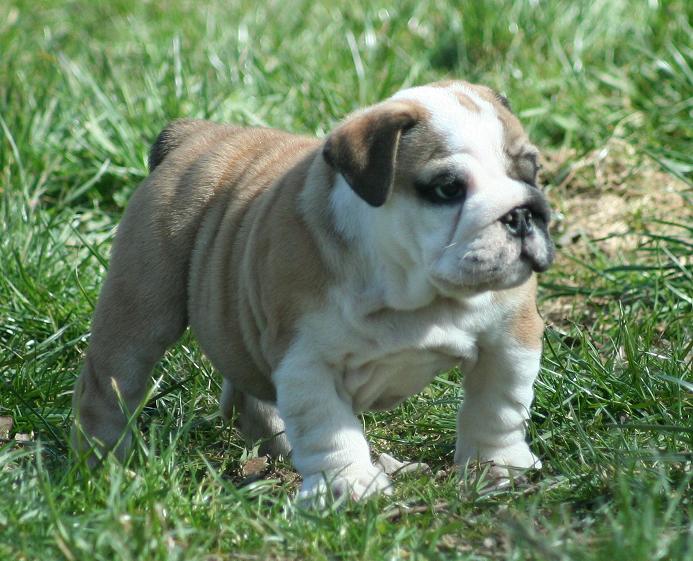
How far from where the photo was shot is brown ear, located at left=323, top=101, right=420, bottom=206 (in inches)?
156

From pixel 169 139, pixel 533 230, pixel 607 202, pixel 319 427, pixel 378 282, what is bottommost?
pixel 607 202

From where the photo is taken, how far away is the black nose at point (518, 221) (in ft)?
12.7

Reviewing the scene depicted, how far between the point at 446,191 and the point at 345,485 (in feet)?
3.40

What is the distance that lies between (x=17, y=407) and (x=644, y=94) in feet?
15.3

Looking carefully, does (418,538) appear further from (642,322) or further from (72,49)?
(72,49)

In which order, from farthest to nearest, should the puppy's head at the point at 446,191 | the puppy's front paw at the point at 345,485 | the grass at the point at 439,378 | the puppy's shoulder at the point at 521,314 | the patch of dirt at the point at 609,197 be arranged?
1. the patch of dirt at the point at 609,197
2. the puppy's shoulder at the point at 521,314
3. the puppy's front paw at the point at 345,485
4. the puppy's head at the point at 446,191
5. the grass at the point at 439,378

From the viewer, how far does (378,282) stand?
13.5 feet

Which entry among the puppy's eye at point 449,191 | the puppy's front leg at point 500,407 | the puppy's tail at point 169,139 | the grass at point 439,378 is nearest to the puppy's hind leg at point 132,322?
the grass at point 439,378

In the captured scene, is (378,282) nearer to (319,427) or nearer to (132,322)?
(319,427)

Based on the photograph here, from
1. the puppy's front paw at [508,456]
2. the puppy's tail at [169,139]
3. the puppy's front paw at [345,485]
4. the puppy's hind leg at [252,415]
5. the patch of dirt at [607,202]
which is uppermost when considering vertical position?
the puppy's tail at [169,139]

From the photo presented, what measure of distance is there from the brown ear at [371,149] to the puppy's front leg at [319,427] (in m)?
0.60

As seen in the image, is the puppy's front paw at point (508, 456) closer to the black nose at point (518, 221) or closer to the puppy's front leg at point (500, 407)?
the puppy's front leg at point (500, 407)

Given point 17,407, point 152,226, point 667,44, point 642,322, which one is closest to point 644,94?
point 667,44

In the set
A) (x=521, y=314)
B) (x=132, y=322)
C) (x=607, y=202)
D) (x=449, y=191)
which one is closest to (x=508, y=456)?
(x=521, y=314)
